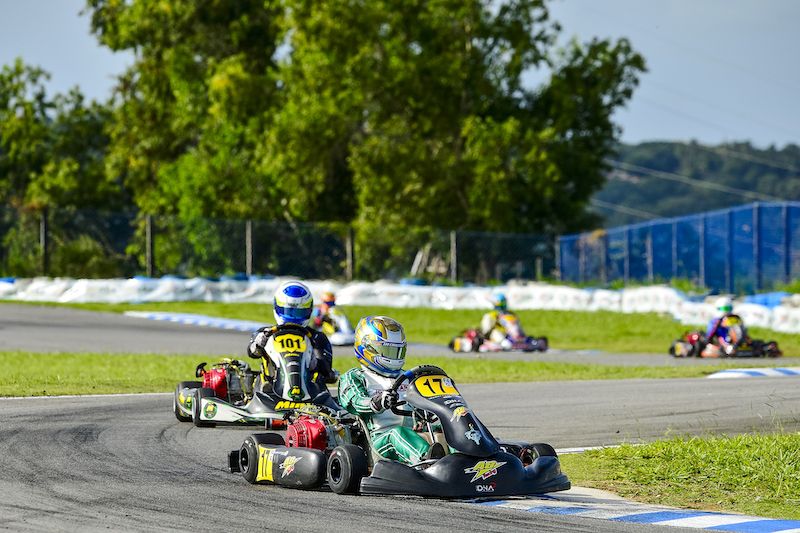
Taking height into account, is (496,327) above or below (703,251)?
below

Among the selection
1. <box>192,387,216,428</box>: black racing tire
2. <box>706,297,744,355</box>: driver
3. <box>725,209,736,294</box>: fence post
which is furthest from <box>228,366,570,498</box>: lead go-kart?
<box>725,209,736,294</box>: fence post

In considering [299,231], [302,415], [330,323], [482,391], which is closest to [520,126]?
[299,231]

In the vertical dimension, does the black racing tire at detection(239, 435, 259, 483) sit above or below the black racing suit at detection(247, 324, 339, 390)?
below

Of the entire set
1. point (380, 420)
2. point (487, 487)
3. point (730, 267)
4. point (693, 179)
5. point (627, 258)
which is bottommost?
point (487, 487)

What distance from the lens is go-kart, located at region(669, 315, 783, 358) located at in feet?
70.2

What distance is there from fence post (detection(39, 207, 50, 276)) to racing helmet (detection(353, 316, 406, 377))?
26301 millimetres

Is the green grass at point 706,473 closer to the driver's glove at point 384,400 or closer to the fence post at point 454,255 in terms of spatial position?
the driver's glove at point 384,400

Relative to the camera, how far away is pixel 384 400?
26.7 ft

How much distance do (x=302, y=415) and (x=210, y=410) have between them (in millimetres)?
2840

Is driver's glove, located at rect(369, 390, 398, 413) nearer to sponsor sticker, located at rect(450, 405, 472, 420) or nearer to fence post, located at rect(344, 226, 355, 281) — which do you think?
sponsor sticker, located at rect(450, 405, 472, 420)

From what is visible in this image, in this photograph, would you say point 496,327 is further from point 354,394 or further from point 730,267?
point 354,394

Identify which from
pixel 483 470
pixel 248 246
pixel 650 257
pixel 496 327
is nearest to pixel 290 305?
pixel 483 470

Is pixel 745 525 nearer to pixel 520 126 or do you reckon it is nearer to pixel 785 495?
pixel 785 495

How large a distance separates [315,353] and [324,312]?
41.1 ft
